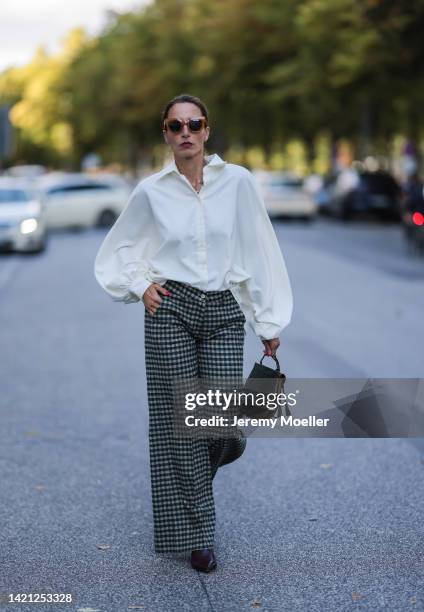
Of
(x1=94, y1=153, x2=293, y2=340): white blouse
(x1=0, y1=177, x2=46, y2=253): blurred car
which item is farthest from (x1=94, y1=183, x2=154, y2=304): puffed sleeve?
(x1=0, y1=177, x2=46, y2=253): blurred car

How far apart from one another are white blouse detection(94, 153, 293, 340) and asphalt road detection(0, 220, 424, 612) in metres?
0.94

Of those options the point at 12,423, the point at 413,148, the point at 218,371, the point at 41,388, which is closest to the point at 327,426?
the point at 218,371

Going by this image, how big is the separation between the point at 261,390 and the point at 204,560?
65 centimetres

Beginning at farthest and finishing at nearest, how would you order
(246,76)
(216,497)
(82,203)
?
1. (246,76)
2. (82,203)
3. (216,497)

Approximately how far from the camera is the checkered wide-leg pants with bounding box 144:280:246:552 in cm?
457

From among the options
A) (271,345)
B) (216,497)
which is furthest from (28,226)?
(271,345)

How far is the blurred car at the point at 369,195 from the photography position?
37.7 meters

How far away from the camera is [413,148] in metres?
43.6

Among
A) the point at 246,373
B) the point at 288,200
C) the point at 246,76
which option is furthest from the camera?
the point at 246,76

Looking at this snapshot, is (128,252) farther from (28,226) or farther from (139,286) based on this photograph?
(28,226)

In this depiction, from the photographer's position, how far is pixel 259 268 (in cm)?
470

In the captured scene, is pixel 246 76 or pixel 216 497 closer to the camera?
pixel 216 497

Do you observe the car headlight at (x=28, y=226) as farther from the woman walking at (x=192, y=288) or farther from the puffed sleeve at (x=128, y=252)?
the woman walking at (x=192, y=288)

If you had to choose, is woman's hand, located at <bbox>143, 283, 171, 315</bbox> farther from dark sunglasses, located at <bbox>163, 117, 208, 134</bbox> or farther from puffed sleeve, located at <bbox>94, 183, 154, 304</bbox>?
dark sunglasses, located at <bbox>163, 117, 208, 134</bbox>
